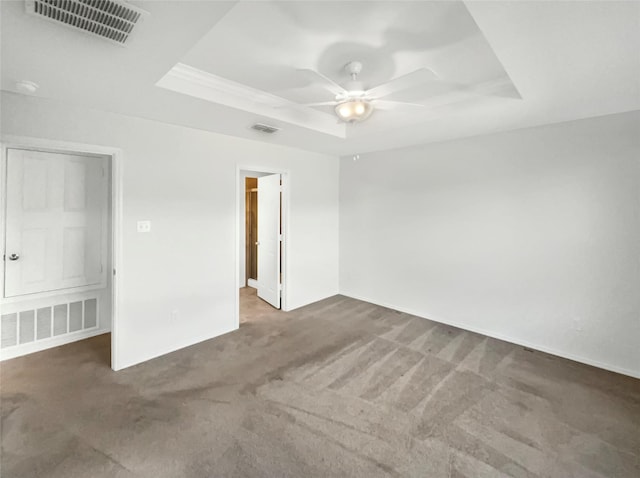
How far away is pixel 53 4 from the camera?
1350 mm

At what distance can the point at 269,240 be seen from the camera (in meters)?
4.71

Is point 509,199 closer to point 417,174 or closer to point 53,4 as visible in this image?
point 417,174

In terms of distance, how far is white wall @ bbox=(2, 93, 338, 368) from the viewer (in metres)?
2.59

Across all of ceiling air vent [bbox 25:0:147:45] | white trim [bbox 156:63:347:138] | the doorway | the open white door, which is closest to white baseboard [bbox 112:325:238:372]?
the doorway

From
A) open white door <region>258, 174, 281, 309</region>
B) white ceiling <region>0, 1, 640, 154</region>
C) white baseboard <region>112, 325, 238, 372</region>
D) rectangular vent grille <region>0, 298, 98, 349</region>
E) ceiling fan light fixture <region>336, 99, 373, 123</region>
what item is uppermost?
white ceiling <region>0, 1, 640, 154</region>

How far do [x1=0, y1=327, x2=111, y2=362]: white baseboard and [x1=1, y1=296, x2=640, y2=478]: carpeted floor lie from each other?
16 centimetres

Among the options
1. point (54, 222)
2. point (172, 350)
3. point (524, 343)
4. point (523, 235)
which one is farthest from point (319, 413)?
point (54, 222)

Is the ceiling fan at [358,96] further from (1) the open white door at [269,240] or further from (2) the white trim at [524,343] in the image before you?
(2) the white trim at [524,343]

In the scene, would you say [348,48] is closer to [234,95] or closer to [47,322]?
[234,95]

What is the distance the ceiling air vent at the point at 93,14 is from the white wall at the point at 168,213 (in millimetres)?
1377

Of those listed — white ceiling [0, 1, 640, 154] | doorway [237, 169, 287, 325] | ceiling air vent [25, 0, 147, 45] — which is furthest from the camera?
doorway [237, 169, 287, 325]

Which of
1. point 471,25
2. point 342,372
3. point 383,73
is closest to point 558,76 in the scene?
point 471,25

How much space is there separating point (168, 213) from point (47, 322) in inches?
71.7

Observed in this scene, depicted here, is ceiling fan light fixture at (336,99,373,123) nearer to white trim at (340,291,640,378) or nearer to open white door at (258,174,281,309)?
open white door at (258,174,281,309)
